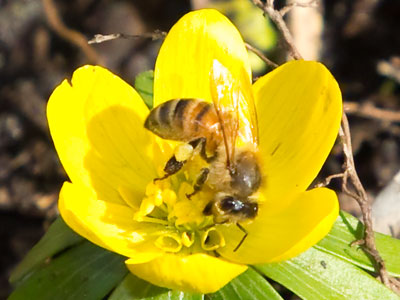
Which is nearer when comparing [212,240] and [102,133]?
[212,240]

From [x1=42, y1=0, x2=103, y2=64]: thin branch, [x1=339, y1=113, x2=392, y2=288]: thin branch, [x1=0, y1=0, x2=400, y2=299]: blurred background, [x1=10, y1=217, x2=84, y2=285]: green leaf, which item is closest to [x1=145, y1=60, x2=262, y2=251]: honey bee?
[x1=339, y1=113, x2=392, y2=288]: thin branch

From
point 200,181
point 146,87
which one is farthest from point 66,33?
point 200,181

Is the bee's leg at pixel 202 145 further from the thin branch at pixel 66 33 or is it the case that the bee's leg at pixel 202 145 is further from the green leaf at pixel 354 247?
the thin branch at pixel 66 33

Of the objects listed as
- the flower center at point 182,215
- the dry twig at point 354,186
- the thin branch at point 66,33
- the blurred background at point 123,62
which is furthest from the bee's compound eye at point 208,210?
the thin branch at point 66,33

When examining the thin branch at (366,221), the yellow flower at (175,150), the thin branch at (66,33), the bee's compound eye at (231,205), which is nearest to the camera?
the bee's compound eye at (231,205)

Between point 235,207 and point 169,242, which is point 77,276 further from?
A: point 235,207

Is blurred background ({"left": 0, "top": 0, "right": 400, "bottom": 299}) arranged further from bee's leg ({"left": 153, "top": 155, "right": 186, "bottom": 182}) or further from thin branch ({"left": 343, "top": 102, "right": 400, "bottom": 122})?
bee's leg ({"left": 153, "top": 155, "right": 186, "bottom": 182})

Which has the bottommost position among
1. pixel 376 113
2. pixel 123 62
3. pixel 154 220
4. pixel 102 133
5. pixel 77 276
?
pixel 376 113

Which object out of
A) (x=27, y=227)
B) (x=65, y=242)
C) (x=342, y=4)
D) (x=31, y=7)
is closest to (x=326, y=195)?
(x=65, y=242)
